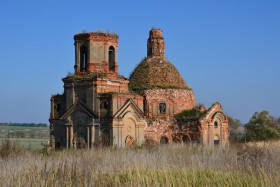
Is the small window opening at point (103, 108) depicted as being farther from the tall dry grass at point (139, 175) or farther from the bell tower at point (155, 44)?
the tall dry grass at point (139, 175)

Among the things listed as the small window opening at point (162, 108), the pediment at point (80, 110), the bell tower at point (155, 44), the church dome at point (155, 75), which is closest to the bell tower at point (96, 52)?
the pediment at point (80, 110)

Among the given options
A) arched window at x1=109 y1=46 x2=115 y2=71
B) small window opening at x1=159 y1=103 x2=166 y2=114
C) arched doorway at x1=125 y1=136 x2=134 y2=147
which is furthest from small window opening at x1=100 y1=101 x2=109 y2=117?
small window opening at x1=159 y1=103 x2=166 y2=114

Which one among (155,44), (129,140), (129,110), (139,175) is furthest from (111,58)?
(139,175)

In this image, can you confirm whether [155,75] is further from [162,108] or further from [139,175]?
[139,175]

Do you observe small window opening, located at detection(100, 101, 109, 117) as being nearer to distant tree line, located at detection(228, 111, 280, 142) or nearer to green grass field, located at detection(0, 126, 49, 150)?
green grass field, located at detection(0, 126, 49, 150)

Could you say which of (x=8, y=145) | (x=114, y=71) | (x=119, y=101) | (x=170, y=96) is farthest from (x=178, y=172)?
(x=170, y=96)

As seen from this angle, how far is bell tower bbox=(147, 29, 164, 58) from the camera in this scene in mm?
35156

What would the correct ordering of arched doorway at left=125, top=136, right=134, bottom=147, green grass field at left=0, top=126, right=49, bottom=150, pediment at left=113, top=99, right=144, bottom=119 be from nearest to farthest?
1. green grass field at left=0, top=126, right=49, bottom=150
2. pediment at left=113, top=99, right=144, bottom=119
3. arched doorway at left=125, top=136, right=134, bottom=147

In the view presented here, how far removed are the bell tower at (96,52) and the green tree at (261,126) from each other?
67.9 feet

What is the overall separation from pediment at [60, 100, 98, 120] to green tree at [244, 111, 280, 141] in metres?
21.9

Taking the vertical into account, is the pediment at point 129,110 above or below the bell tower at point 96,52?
below

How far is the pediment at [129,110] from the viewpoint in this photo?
26.8 metres

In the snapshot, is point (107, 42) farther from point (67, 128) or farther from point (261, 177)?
point (261, 177)

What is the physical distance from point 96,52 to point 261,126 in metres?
23.2
